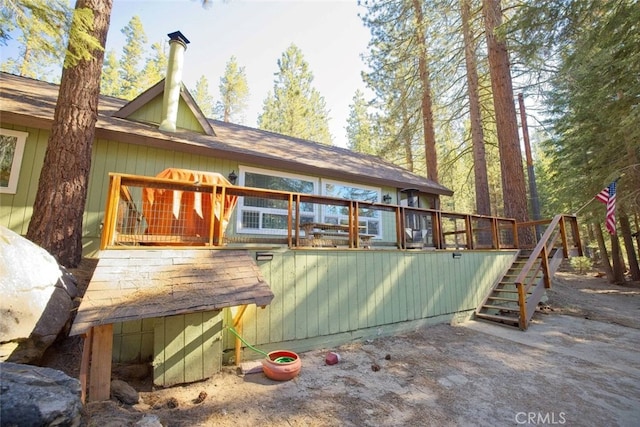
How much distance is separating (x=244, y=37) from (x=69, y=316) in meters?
9.65

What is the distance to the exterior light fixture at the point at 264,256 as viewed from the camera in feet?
13.0

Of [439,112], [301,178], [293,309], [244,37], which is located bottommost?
[293,309]

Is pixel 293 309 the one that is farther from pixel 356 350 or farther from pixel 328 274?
pixel 356 350

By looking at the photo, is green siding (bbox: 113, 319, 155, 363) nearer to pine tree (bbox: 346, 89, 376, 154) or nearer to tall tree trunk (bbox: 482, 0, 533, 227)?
tall tree trunk (bbox: 482, 0, 533, 227)

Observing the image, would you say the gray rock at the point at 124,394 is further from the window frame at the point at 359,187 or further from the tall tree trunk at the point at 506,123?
the tall tree trunk at the point at 506,123

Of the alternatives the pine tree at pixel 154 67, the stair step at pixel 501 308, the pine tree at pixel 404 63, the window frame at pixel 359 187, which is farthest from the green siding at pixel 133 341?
the pine tree at pixel 154 67

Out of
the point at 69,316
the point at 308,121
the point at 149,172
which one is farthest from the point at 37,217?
the point at 308,121

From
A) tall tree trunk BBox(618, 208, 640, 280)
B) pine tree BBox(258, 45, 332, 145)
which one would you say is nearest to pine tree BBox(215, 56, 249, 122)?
pine tree BBox(258, 45, 332, 145)

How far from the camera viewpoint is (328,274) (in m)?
4.50

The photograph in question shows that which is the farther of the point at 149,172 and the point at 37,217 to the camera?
the point at 149,172

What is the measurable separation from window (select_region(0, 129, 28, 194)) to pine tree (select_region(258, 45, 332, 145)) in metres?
14.2

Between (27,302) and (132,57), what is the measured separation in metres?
21.2

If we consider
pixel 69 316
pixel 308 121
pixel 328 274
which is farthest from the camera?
pixel 308 121

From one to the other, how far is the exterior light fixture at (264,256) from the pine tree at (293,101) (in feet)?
50.2
